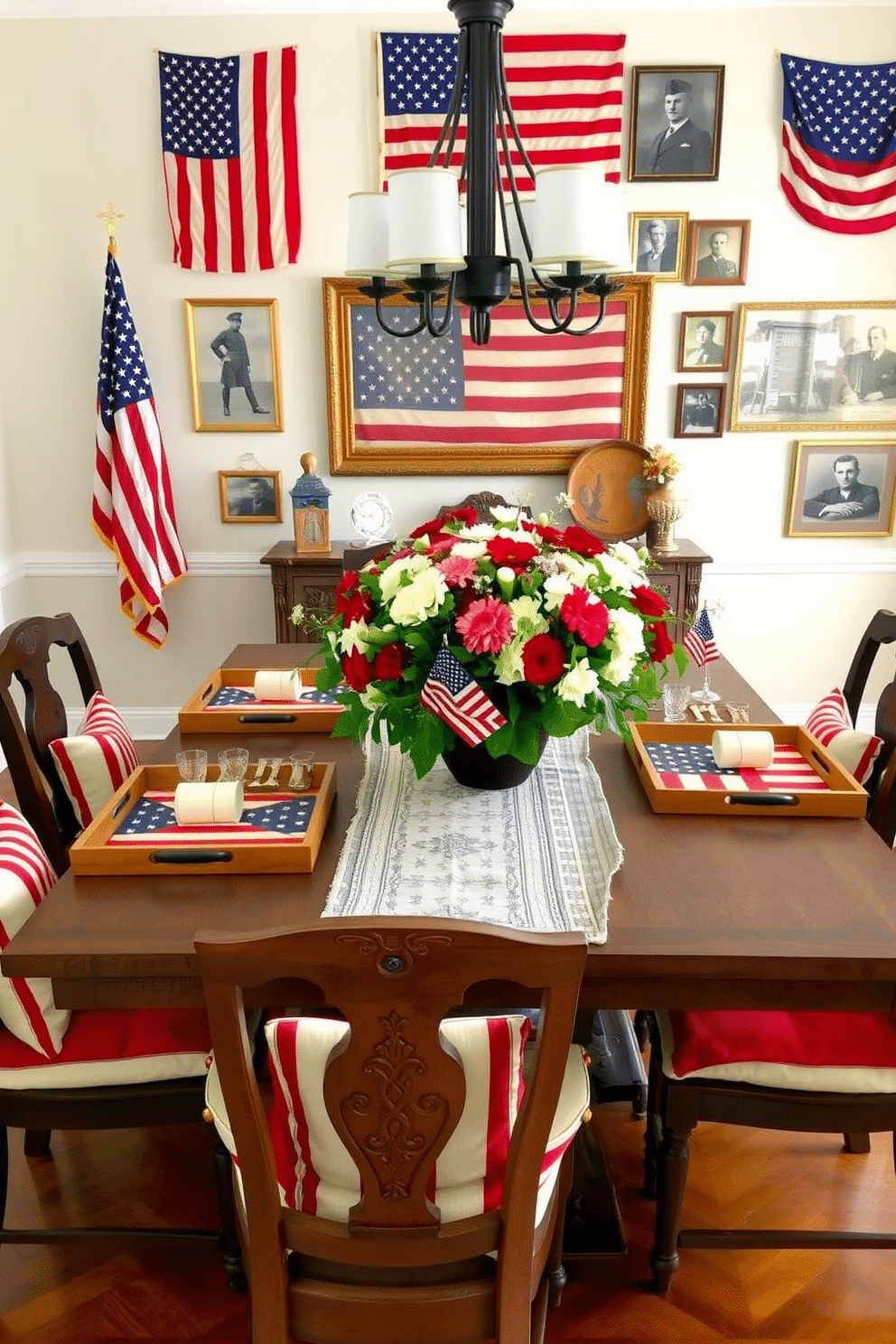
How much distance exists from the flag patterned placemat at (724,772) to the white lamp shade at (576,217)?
0.99 m

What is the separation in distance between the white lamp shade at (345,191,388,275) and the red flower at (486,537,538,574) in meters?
0.66

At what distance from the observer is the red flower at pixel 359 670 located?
1839 millimetres

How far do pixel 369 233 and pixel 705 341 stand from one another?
8.01ft

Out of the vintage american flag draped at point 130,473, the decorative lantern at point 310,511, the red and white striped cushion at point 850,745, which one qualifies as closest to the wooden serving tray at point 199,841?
the red and white striped cushion at point 850,745

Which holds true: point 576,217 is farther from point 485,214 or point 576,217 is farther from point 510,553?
point 510,553

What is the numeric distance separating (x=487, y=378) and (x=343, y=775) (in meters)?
2.52

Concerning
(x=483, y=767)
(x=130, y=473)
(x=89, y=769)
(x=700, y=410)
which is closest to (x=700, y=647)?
(x=483, y=767)

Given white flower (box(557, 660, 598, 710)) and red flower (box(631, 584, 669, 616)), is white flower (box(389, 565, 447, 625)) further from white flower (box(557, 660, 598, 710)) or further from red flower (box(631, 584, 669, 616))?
red flower (box(631, 584, 669, 616))

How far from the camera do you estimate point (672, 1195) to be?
1769mm

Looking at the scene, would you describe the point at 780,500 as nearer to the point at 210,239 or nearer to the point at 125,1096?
the point at 210,239

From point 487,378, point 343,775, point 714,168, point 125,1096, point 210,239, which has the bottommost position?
point 125,1096

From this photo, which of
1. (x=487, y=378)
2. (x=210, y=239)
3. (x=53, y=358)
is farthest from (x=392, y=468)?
(x=53, y=358)

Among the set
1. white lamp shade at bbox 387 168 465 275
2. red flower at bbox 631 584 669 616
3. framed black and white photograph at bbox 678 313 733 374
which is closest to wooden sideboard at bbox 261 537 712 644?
framed black and white photograph at bbox 678 313 733 374

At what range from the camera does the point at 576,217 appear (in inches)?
70.2
